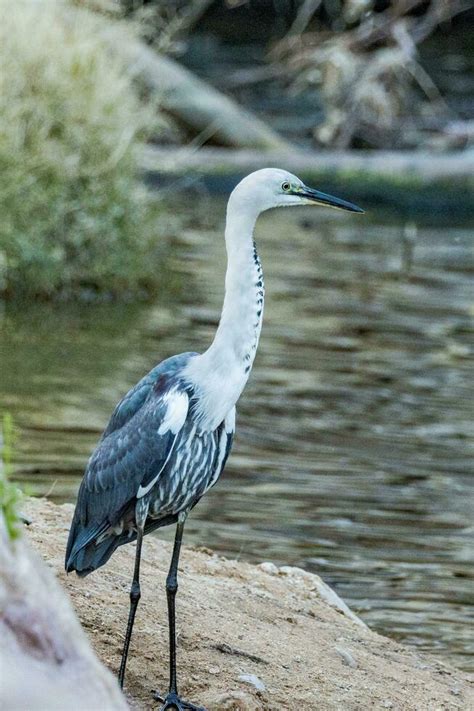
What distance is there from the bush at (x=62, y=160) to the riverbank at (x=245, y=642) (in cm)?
647

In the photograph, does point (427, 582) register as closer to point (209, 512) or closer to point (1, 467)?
point (209, 512)

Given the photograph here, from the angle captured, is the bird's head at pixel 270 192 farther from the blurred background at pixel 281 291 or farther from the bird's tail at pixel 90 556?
the blurred background at pixel 281 291

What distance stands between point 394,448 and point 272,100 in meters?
16.5

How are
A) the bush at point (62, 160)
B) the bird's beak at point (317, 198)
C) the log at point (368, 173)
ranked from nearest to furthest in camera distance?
1. the bird's beak at point (317, 198)
2. the bush at point (62, 160)
3. the log at point (368, 173)

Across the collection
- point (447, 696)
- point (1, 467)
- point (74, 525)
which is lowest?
point (447, 696)

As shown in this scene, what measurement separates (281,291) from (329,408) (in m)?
3.86

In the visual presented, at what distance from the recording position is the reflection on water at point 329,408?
775 centimetres

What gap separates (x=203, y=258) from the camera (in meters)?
15.7

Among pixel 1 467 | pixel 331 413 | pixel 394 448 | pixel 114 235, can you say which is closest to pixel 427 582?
pixel 394 448

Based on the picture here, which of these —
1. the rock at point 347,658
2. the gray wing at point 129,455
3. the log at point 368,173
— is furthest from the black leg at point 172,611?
the log at point 368,173

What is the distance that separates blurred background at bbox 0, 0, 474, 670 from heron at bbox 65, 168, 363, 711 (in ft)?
6.99

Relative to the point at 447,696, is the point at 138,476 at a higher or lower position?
higher

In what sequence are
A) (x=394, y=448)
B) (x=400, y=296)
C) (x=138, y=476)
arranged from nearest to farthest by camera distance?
(x=138, y=476), (x=394, y=448), (x=400, y=296)

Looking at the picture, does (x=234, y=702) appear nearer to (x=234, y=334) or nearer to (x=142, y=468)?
(x=142, y=468)
